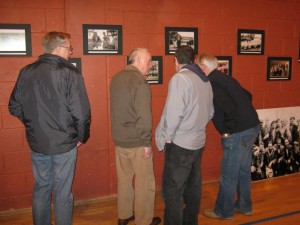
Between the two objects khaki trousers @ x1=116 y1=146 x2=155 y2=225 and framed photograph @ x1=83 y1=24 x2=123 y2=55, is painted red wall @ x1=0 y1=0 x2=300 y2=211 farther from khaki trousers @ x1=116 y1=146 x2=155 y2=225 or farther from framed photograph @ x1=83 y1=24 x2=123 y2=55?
khaki trousers @ x1=116 y1=146 x2=155 y2=225

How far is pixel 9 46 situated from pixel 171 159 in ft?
5.78

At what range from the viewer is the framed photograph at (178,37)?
10.9 ft

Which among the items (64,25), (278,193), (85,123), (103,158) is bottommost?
(278,193)

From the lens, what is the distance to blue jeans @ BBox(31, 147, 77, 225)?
7.27 feet

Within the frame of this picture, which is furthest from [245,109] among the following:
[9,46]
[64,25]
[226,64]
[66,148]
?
[9,46]

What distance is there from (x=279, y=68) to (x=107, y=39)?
2156 mm

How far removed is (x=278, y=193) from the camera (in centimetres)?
338

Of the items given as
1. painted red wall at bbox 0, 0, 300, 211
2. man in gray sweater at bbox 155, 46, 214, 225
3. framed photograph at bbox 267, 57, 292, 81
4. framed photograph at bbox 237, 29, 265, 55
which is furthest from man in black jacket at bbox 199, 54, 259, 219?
framed photograph at bbox 267, 57, 292, 81

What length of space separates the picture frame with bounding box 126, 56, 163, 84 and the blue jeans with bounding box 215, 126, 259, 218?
1004 mm

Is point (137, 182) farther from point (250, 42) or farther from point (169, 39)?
point (250, 42)

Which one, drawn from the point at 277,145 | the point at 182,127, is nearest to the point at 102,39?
the point at 182,127

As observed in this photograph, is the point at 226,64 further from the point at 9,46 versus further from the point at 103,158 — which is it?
the point at 9,46

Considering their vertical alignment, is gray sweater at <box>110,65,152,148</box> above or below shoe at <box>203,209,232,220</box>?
above

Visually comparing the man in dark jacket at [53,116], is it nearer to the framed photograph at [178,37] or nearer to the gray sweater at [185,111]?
the gray sweater at [185,111]
